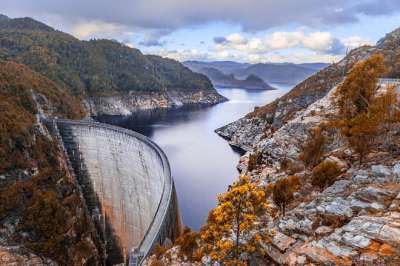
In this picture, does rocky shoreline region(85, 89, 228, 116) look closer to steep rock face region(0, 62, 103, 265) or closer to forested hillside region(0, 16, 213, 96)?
forested hillside region(0, 16, 213, 96)

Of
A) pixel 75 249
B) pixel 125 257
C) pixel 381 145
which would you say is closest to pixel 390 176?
pixel 381 145

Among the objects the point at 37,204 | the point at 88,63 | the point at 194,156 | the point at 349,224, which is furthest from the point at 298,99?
the point at 88,63

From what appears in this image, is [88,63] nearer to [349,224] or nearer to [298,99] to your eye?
[298,99]

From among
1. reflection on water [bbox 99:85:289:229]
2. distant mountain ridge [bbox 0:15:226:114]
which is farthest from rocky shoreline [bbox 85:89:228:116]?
reflection on water [bbox 99:85:289:229]

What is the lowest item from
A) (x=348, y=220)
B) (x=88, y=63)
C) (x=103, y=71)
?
(x=348, y=220)

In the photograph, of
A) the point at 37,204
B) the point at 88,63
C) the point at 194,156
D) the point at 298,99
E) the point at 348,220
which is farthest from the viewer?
the point at 88,63

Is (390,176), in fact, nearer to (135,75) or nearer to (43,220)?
(43,220)

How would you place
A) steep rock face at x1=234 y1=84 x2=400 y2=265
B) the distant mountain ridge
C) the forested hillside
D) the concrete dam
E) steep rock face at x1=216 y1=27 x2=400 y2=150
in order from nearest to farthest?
steep rock face at x1=234 y1=84 x2=400 y2=265 < the concrete dam < steep rock face at x1=216 y1=27 x2=400 y2=150 < the forested hillside < the distant mountain ridge
